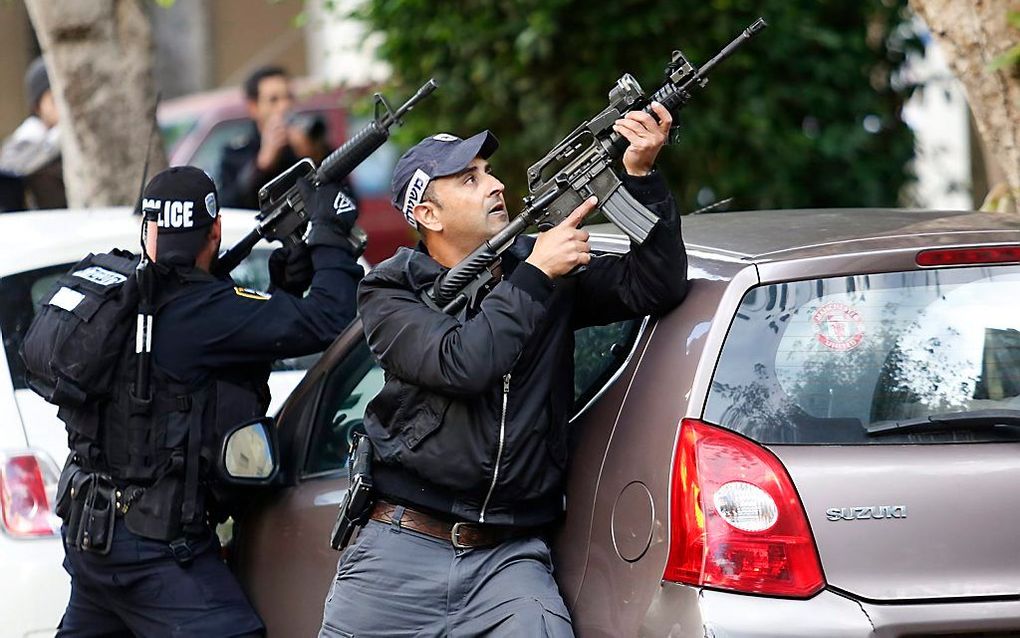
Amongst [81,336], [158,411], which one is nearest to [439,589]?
[158,411]

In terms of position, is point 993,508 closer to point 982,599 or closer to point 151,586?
point 982,599

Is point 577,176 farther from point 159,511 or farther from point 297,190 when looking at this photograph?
point 159,511

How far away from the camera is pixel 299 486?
13.3 ft

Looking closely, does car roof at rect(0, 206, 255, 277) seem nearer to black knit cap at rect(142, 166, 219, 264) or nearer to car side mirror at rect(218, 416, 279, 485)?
black knit cap at rect(142, 166, 219, 264)

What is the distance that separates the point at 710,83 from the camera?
7.53m

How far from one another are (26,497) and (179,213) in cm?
99

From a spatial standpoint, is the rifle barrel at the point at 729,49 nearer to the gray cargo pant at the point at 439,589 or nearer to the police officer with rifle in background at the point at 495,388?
the police officer with rifle in background at the point at 495,388

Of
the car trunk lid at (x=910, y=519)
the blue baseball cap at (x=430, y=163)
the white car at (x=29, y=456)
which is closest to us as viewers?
the car trunk lid at (x=910, y=519)

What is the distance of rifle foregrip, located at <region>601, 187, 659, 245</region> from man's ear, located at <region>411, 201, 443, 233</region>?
451 mm

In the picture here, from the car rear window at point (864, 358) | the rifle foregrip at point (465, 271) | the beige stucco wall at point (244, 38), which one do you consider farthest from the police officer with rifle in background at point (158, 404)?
the beige stucco wall at point (244, 38)

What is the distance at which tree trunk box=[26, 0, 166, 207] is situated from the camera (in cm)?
731

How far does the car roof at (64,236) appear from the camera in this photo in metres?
5.01

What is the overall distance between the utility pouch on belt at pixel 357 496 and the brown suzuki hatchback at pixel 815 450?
0.45 m

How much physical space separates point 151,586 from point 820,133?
511cm
